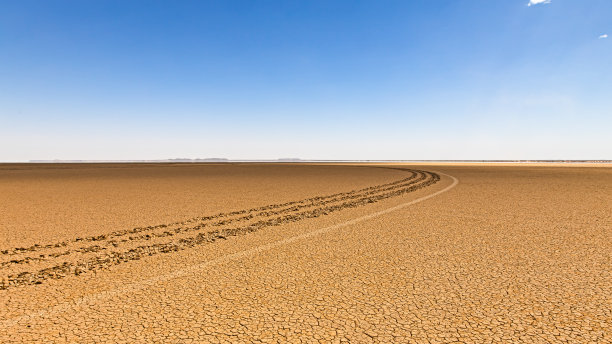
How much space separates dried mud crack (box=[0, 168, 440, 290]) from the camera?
4.47 meters

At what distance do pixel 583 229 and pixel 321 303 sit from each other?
20.1 feet

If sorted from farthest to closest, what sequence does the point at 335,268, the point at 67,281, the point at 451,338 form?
1. the point at 335,268
2. the point at 67,281
3. the point at 451,338

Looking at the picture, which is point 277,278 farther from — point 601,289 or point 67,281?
point 601,289

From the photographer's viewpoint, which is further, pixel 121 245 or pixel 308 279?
pixel 121 245

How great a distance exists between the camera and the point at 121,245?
5.73 m

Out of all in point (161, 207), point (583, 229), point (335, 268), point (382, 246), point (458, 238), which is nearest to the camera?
point (335, 268)

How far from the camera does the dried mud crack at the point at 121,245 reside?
4466 millimetres

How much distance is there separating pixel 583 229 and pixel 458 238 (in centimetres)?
277

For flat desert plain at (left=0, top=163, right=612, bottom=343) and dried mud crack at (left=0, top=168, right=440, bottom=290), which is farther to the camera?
dried mud crack at (left=0, top=168, right=440, bottom=290)

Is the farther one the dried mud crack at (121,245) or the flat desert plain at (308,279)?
the dried mud crack at (121,245)

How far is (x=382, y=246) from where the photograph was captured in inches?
219

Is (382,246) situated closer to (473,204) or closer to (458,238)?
(458,238)

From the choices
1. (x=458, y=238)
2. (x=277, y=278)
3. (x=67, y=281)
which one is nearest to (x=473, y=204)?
(x=458, y=238)

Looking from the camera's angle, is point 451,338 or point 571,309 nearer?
point 451,338
